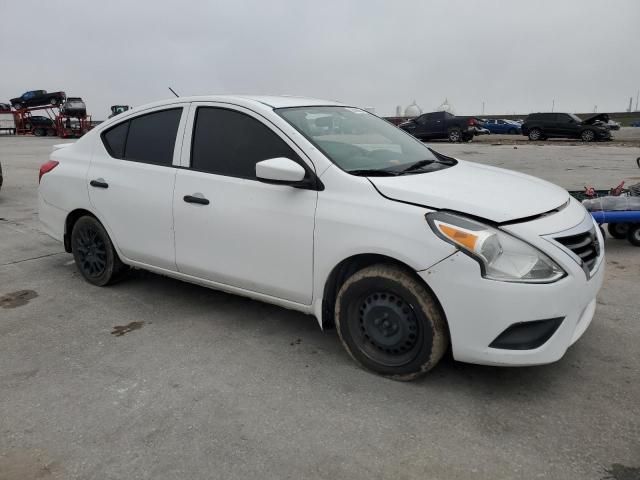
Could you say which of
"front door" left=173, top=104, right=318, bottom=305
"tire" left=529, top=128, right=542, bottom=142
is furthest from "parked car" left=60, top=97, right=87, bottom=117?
"front door" left=173, top=104, right=318, bottom=305

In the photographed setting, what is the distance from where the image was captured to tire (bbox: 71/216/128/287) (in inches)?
176

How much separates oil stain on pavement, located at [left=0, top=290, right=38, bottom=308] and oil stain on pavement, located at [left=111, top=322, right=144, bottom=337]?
1.08m

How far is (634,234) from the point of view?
227 inches

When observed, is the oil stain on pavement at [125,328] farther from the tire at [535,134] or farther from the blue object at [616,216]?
the tire at [535,134]

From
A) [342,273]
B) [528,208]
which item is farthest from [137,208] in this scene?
[528,208]

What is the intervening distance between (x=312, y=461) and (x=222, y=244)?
166cm

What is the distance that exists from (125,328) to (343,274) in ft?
5.64

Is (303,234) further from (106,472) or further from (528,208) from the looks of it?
(106,472)

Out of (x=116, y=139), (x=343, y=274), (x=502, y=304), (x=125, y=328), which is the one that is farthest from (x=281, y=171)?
(x=116, y=139)

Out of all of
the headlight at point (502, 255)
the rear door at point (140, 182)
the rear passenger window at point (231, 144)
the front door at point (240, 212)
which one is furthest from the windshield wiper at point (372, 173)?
the rear door at point (140, 182)

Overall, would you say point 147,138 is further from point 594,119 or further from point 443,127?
point 594,119

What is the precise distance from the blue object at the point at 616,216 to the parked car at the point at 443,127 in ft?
66.3

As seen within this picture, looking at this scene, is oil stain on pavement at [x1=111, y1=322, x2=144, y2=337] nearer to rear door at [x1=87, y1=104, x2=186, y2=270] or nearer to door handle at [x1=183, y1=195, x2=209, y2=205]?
rear door at [x1=87, y1=104, x2=186, y2=270]

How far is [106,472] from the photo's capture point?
2.32 metres
